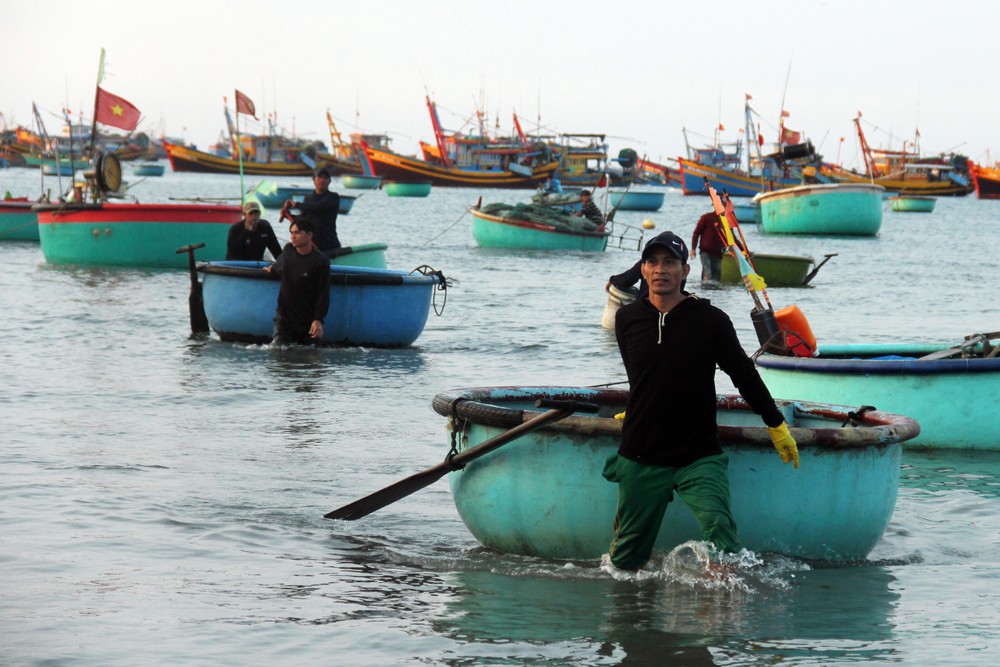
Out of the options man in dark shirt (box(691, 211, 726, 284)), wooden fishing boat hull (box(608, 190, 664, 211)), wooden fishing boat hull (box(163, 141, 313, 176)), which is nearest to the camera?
man in dark shirt (box(691, 211, 726, 284))

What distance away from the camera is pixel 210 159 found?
5340 inches

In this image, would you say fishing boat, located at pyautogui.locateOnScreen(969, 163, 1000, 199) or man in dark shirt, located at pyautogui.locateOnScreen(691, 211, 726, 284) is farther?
fishing boat, located at pyautogui.locateOnScreen(969, 163, 1000, 199)

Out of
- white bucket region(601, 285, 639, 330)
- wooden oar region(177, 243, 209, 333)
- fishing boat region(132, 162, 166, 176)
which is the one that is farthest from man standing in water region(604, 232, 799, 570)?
fishing boat region(132, 162, 166, 176)

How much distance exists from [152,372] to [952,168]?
108 metres

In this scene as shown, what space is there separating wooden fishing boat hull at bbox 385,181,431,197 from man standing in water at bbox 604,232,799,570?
99.4 meters

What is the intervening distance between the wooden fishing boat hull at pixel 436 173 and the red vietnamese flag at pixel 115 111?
288 feet

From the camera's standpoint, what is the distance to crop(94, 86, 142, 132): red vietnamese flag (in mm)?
23938

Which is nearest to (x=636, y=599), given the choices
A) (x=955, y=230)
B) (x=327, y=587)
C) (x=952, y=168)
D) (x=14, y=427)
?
(x=327, y=587)

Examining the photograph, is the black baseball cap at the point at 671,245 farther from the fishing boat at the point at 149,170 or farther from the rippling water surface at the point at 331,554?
the fishing boat at the point at 149,170

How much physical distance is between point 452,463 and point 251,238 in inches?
364

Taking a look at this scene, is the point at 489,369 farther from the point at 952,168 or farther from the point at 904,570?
the point at 952,168

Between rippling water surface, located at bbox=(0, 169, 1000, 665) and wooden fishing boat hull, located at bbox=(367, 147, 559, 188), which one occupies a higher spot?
wooden fishing boat hull, located at bbox=(367, 147, 559, 188)

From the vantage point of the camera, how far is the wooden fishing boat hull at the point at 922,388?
9.67m

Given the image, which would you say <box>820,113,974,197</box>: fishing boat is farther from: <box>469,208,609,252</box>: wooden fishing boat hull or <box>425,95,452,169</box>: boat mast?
<box>469,208,609,252</box>: wooden fishing boat hull
